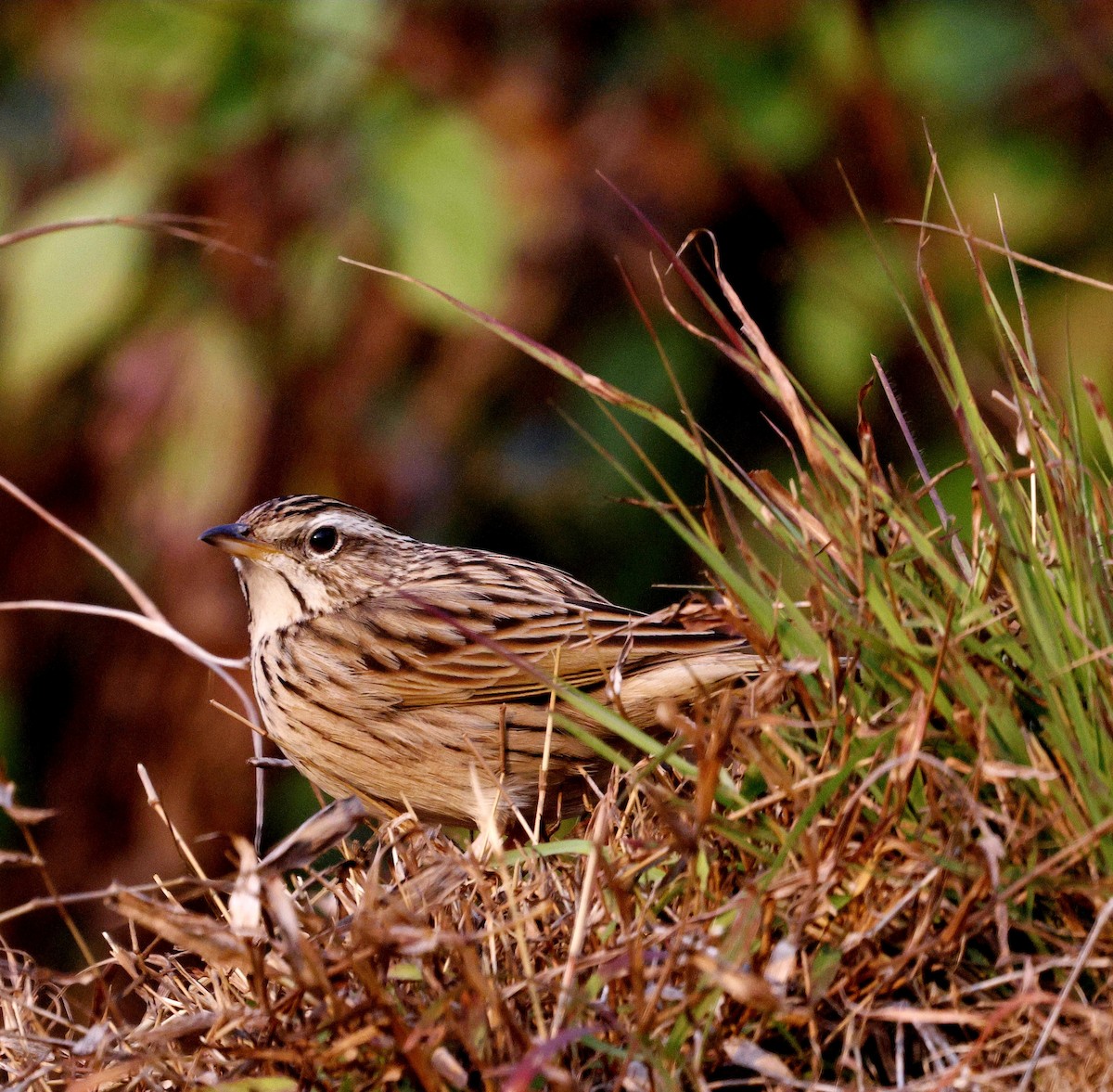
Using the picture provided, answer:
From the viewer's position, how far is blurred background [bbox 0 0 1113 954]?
Answer: 566 cm

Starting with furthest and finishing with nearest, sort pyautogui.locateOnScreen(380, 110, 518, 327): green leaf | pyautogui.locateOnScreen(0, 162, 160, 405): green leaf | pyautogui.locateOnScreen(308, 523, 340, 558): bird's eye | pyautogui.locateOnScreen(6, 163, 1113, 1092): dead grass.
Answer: pyautogui.locateOnScreen(0, 162, 160, 405): green leaf < pyautogui.locateOnScreen(380, 110, 518, 327): green leaf < pyautogui.locateOnScreen(308, 523, 340, 558): bird's eye < pyautogui.locateOnScreen(6, 163, 1113, 1092): dead grass

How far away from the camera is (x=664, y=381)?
19.5ft

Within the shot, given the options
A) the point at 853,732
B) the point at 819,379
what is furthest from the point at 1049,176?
the point at 853,732

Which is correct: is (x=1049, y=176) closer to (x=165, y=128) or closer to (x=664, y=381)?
(x=664, y=381)

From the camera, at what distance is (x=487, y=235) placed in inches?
214

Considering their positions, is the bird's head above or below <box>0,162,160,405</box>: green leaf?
below

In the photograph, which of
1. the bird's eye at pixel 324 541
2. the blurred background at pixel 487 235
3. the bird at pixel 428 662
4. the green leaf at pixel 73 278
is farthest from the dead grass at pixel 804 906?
the green leaf at pixel 73 278

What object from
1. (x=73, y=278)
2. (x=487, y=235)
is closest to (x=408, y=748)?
(x=487, y=235)

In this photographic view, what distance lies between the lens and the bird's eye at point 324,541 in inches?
186

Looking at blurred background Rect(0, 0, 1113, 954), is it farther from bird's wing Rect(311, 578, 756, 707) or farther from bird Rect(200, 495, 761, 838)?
bird's wing Rect(311, 578, 756, 707)

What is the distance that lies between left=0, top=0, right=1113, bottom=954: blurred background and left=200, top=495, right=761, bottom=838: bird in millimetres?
1126

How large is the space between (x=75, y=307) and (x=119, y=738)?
8.52 ft

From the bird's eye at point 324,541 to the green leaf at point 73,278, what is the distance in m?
1.54

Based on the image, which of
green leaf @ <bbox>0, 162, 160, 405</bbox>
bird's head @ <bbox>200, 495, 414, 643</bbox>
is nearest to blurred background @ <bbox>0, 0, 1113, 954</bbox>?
green leaf @ <bbox>0, 162, 160, 405</bbox>
